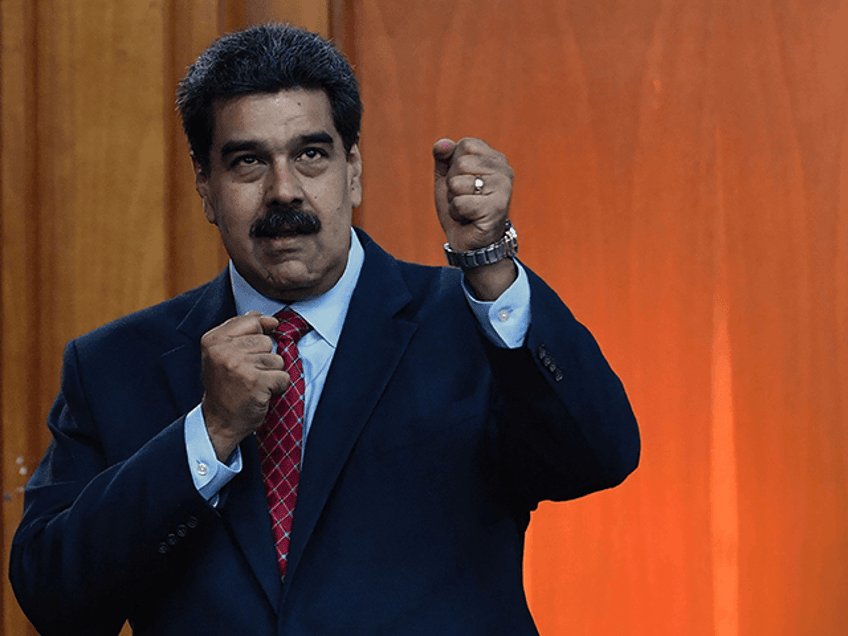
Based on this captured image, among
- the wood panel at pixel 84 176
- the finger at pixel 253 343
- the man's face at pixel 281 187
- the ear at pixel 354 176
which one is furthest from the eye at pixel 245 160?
the wood panel at pixel 84 176

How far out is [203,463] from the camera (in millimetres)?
981

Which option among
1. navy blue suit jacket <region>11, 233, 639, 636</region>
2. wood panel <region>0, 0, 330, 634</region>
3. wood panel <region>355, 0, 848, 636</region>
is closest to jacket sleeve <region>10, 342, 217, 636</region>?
navy blue suit jacket <region>11, 233, 639, 636</region>

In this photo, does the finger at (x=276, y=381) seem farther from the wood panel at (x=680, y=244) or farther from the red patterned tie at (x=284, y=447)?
the wood panel at (x=680, y=244)

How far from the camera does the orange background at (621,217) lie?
5.35 ft

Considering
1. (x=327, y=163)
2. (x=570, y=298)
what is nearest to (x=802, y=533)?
(x=570, y=298)

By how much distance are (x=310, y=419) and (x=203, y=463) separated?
0.15 meters

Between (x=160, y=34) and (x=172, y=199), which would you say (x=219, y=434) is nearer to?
(x=172, y=199)

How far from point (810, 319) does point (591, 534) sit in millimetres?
582

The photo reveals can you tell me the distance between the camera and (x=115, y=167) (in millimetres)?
1629

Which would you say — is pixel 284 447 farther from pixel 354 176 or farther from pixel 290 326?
pixel 354 176

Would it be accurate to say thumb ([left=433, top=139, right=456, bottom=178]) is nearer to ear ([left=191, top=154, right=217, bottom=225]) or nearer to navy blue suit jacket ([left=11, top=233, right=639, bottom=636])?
navy blue suit jacket ([left=11, top=233, right=639, bottom=636])

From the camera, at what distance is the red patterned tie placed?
1027 millimetres

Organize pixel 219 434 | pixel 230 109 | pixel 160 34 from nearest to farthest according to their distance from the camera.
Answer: pixel 219 434 → pixel 230 109 → pixel 160 34

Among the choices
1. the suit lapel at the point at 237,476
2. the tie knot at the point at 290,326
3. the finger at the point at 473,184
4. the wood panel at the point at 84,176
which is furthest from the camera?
the wood panel at the point at 84,176
